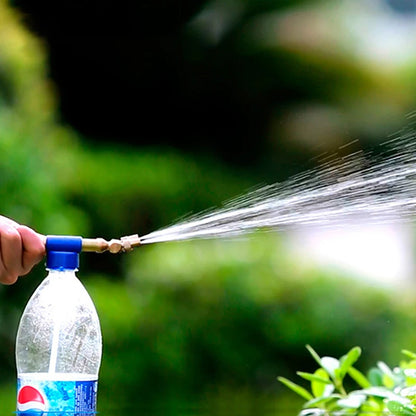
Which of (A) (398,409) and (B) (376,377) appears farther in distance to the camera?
(B) (376,377)

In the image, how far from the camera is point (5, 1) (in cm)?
374

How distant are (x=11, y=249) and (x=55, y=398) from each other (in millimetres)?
156

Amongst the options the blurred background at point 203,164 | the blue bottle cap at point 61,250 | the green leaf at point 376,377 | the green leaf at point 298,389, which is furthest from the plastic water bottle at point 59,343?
the blurred background at point 203,164

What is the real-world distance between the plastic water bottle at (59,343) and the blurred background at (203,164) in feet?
6.49

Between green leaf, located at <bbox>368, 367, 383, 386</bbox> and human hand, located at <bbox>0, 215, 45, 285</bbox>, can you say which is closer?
human hand, located at <bbox>0, 215, 45, 285</bbox>

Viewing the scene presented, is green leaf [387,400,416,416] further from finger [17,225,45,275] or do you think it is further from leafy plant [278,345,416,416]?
finger [17,225,45,275]

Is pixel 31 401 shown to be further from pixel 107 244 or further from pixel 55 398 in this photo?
pixel 107 244

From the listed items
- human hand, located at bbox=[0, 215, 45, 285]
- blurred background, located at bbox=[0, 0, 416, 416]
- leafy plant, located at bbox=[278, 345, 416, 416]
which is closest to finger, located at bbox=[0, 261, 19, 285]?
human hand, located at bbox=[0, 215, 45, 285]

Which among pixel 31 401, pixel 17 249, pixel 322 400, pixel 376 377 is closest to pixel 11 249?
pixel 17 249

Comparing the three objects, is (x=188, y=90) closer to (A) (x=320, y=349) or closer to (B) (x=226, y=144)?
(B) (x=226, y=144)

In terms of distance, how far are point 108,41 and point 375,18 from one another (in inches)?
49.5

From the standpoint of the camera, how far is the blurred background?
10.6 feet

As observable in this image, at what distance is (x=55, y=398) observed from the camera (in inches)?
32.0

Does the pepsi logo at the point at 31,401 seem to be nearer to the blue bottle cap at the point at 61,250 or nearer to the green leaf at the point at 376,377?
the blue bottle cap at the point at 61,250
